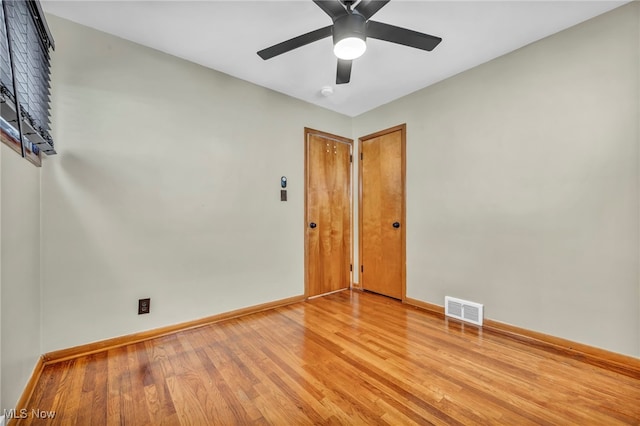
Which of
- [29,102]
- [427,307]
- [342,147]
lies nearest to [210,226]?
[29,102]

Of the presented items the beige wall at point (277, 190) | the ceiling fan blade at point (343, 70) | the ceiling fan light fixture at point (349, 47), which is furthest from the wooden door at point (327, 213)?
the ceiling fan light fixture at point (349, 47)

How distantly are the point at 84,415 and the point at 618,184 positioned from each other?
3601 mm

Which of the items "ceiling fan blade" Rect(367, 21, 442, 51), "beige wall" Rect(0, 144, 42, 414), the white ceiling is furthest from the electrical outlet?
"ceiling fan blade" Rect(367, 21, 442, 51)

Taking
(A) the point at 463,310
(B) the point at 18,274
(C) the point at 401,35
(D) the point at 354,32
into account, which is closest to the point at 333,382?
(A) the point at 463,310

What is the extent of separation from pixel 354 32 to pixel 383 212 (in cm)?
226

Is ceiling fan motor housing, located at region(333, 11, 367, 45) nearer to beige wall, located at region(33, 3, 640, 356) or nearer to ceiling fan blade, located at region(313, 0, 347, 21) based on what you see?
ceiling fan blade, located at region(313, 0, 347, 21)

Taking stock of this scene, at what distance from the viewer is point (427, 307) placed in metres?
3.04

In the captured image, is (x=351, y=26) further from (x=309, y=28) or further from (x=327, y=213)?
(x=327, y=213)

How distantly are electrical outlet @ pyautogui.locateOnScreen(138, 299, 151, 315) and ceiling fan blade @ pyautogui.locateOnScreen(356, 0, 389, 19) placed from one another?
268 cm

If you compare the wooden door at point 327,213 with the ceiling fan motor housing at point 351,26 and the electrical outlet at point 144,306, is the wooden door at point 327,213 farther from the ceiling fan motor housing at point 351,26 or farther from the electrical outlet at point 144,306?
the ceiling fan motor housing at point 351,26

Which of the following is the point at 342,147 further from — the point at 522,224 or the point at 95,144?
the point at 95,144

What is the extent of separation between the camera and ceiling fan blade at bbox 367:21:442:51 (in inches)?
68.3

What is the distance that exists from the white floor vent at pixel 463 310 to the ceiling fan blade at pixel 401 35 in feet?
7.46

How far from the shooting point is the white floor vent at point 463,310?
2.60 m
